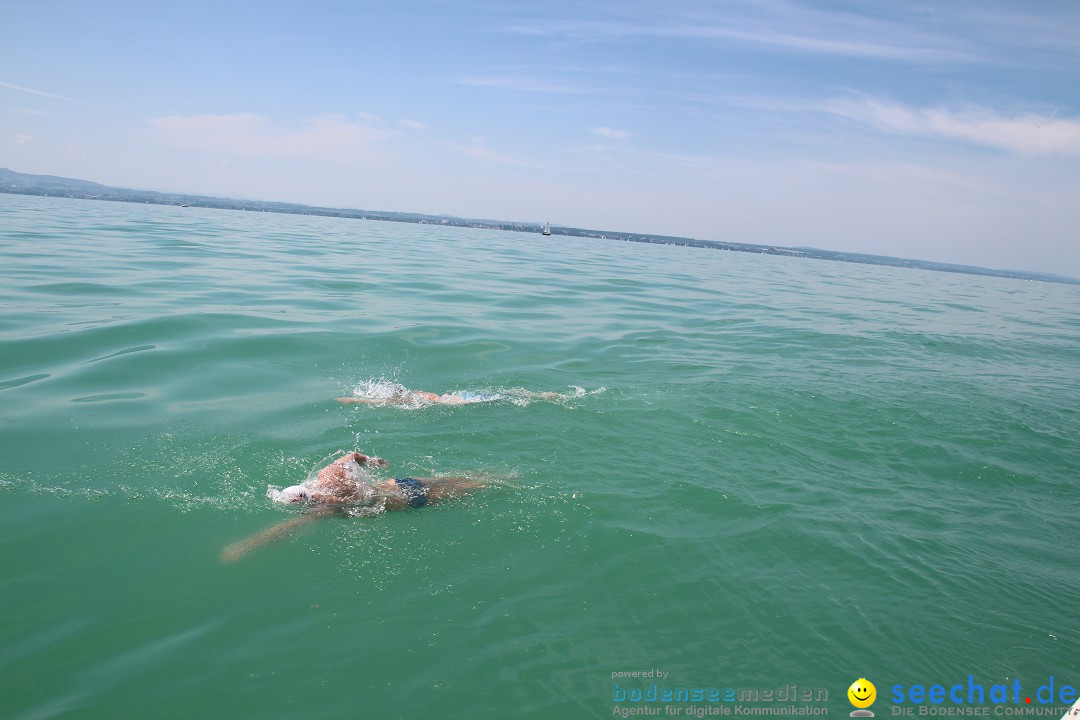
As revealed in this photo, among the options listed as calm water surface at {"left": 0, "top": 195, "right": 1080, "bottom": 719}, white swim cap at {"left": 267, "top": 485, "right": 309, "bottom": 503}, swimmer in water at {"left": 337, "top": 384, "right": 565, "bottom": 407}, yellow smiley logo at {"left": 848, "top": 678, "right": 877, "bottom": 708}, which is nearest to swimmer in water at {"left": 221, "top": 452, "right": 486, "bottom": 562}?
white swim cap at {"left": 267, "top": 485, "right": 309, "bottom": 503}

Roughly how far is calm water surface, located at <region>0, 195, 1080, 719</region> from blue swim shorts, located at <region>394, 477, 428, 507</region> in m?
0.31

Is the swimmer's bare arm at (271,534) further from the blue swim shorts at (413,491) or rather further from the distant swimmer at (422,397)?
the distant swimmer at (422,397)

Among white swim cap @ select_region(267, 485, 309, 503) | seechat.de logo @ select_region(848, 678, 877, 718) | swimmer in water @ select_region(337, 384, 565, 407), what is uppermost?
swimmer in water @ select_region(337, 384, 565, 407)

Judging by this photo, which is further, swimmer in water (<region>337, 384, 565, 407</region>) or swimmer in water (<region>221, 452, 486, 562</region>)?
swimmer in water (<region>337, 384, 565, 407</region>)

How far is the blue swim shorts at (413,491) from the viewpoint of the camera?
725cm

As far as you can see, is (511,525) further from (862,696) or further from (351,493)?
(862,696)

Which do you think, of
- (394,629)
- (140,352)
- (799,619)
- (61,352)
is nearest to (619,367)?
(799,619)

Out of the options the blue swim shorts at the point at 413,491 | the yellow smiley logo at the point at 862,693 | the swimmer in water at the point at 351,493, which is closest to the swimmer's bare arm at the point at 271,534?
the swimmer in water at the point at 351,493

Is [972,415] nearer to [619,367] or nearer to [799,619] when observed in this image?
[619,367]

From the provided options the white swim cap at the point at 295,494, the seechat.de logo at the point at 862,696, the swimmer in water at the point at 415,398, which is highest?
the swimmer in water at the point at 415,398

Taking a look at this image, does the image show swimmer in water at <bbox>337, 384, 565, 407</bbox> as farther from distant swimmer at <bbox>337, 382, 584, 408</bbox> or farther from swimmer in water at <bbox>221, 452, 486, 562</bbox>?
swimmer in water at <bbox>221, 452, 486, 562</bbox>

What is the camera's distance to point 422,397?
35.2 ft

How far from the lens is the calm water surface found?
486 cm

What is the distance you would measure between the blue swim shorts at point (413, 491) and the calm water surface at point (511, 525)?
12.1 inches
